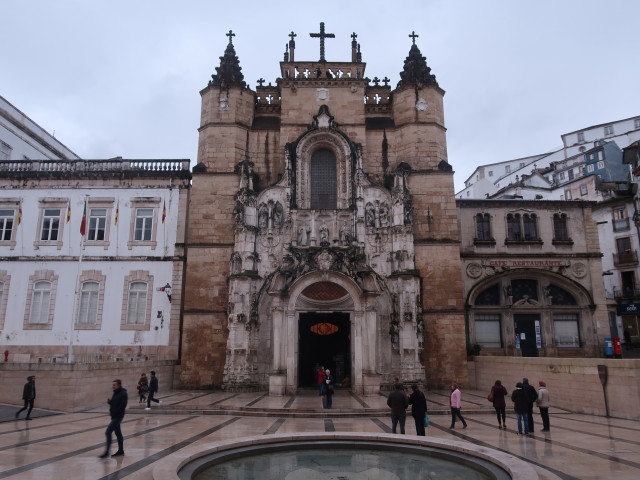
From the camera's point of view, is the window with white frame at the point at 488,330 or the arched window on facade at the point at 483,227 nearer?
the window with white frame at the point at 488,330

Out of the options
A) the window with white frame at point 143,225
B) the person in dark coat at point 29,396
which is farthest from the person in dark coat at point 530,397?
the window with white frame at point 143,225

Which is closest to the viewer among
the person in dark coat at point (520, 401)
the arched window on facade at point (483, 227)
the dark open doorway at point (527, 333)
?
the person in dark coat at point (520, 401)

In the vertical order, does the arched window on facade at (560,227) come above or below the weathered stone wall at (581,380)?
above

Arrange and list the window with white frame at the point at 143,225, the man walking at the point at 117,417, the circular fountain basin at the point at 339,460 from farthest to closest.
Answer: the window with white frame at the point at 143,225, the man walking at the point at 117,417, the circular fountain basin at the point at 339,460

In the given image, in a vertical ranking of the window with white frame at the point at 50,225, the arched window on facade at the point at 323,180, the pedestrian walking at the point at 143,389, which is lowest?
the pedestrian walking at the point at 143,389

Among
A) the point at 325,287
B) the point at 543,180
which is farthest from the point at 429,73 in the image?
the point at 543,180

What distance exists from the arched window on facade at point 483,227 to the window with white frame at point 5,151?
112 feet

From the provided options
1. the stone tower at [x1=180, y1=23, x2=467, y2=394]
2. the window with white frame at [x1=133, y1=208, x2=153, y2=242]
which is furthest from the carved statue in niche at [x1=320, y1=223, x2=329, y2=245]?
the window with white frame at [x1=133, y1=208, x2=153, y2=242]

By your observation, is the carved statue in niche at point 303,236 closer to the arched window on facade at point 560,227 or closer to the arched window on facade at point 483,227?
the arched window on facade at point 483,227

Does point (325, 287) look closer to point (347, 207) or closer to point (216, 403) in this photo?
point (347, 207)

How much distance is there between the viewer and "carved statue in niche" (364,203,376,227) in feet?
90.1

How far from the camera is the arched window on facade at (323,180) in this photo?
28.7 m

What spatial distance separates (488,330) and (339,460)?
22.7m

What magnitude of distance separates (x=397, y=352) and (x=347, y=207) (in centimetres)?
827
